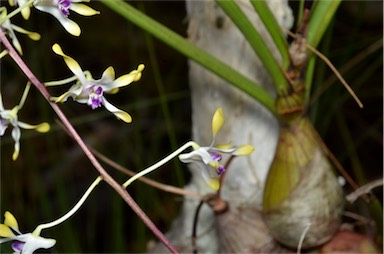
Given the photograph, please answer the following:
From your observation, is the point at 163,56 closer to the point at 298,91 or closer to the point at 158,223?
the point at 158,223

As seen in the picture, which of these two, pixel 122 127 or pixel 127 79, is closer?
pixel 127 79

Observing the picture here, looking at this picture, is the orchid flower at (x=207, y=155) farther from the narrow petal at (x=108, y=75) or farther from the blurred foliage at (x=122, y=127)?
the blurred foliage at (x=122, y=127)

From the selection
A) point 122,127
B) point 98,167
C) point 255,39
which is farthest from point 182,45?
point 122,127

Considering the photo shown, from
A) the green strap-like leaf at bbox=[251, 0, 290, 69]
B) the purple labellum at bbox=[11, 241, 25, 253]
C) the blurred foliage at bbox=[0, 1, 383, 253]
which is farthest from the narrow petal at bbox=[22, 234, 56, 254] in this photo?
the blurred foliage at bbox=[0, 1, 383, 253]

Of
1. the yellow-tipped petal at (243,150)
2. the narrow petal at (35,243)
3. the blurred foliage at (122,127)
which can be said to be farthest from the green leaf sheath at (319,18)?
the blurred foliage at (122,127)

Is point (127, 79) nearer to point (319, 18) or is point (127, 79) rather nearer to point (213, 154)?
point (213, 154)

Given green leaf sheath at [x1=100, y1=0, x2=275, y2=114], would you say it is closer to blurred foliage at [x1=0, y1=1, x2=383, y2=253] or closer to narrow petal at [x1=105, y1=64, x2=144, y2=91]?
narrow petal at [x1=105, y1=64, x2=144, y2=91]

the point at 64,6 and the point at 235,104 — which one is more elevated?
the point at 64,6
